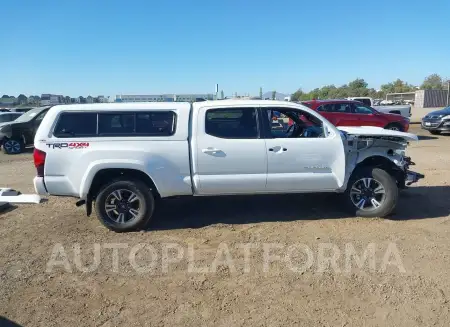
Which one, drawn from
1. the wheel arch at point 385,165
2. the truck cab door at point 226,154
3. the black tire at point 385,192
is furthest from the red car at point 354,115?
the truck cab door at point 226,154

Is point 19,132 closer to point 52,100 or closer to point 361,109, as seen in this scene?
point 52,100

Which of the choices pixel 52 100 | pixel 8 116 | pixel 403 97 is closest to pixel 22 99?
pixel 52 100

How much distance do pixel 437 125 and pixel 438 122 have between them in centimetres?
15

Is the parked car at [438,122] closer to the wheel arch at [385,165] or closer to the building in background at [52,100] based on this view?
the wheel arch at [385,165]

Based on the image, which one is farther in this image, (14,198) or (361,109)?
(361,109)

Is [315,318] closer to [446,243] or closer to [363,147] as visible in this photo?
[446,243]

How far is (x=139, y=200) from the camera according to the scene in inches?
191

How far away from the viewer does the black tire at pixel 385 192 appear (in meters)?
5.16

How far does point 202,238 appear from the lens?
15.3ft

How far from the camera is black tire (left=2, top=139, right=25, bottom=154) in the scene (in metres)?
13.0

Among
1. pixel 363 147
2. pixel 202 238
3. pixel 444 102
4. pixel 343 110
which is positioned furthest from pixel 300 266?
pixel 444 102

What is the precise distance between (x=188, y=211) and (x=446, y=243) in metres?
3.67

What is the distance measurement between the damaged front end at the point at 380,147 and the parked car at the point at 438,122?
13.5 m

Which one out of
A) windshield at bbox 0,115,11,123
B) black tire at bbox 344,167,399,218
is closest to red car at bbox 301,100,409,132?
black tire at bbox 344,167,399,218
